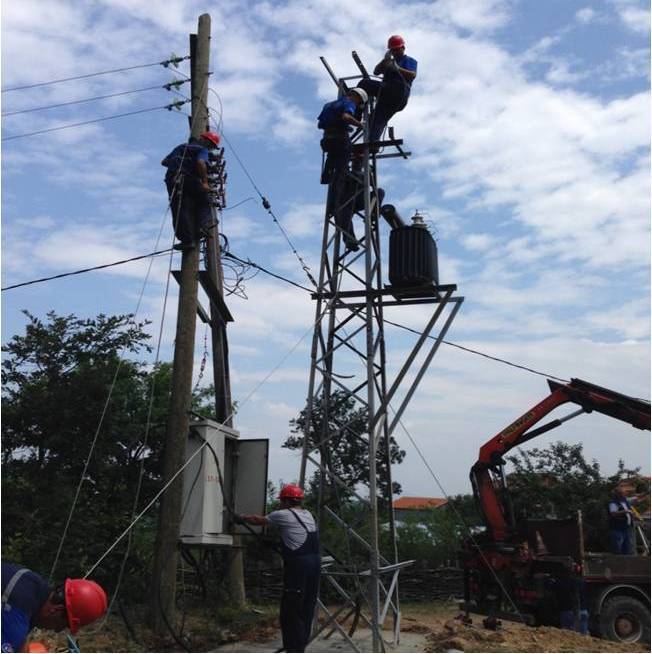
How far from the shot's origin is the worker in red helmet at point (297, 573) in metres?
7.48

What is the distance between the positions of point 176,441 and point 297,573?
8.74 feet

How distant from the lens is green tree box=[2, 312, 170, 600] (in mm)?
11648

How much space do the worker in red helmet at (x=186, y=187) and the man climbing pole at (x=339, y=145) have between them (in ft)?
5.31

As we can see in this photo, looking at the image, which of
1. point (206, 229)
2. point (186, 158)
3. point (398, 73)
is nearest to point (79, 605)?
point (206, 229)

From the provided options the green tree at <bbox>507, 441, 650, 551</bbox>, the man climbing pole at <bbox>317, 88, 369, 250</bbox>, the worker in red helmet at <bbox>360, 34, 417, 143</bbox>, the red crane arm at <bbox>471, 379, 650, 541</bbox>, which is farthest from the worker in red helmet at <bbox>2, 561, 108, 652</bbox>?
the green tree at <bbox>507, 441, 650, 551</bbox>

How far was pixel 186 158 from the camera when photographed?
33.7 ft

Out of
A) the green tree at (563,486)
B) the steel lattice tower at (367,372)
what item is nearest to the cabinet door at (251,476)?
the steel lattice tower at (367,372)

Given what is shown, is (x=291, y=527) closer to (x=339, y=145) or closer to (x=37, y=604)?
(x=37, y=604)

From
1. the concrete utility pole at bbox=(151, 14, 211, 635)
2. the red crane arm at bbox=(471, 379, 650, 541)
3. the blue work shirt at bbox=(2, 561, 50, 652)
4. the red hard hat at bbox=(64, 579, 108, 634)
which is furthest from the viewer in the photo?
the red crane arm at bbox=(471, 379, 650, 541)

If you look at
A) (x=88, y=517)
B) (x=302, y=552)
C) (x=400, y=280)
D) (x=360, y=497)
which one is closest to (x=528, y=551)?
(x=360, y=497)

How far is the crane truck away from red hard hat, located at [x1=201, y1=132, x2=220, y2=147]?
6802mm

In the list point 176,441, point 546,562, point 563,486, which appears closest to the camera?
point 176,441

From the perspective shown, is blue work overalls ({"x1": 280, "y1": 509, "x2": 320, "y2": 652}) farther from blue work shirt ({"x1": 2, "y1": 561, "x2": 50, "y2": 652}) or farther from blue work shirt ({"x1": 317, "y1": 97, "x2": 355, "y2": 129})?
blue work shirt ({"x1": 317, "y1": 97, "x2": 355, "y2": 129})

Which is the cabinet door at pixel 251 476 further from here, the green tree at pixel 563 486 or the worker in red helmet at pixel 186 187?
the green tree at pixel 563 486
